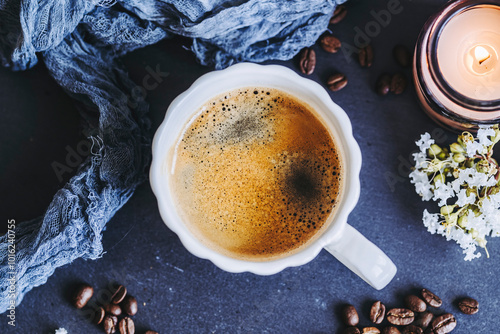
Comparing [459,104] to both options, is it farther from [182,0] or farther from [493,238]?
[182,0]

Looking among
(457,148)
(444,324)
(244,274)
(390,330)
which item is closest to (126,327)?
(244,274)

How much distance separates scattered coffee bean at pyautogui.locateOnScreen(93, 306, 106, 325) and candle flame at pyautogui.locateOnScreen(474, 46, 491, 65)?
921mm

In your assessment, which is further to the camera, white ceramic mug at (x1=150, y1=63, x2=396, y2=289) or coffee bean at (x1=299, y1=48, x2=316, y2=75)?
coffee bean at (x1=299, y1=48, x2=316, y2=75)

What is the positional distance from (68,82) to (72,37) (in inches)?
3.7

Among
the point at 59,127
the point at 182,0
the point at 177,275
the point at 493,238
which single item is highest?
the point at 182,0

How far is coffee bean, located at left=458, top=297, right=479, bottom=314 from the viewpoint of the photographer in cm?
113

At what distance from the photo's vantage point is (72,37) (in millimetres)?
1090

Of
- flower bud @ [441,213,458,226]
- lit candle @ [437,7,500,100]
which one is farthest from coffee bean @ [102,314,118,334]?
lit candle @ [437,7,500,100]

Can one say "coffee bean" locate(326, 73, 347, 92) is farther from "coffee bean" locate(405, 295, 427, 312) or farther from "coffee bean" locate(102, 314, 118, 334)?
"coffee bean" locate(102, 314, 118, 334)

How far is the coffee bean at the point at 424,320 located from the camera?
1137 mm

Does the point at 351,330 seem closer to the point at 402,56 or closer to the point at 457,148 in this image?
the point at 457,148

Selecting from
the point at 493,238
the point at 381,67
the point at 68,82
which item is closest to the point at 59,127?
the point at 68,82

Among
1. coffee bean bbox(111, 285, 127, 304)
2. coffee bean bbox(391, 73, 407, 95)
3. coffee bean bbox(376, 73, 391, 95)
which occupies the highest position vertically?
coffee bean bbox(376, 73, 391, 95)

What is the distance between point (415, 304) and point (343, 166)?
352 mm
